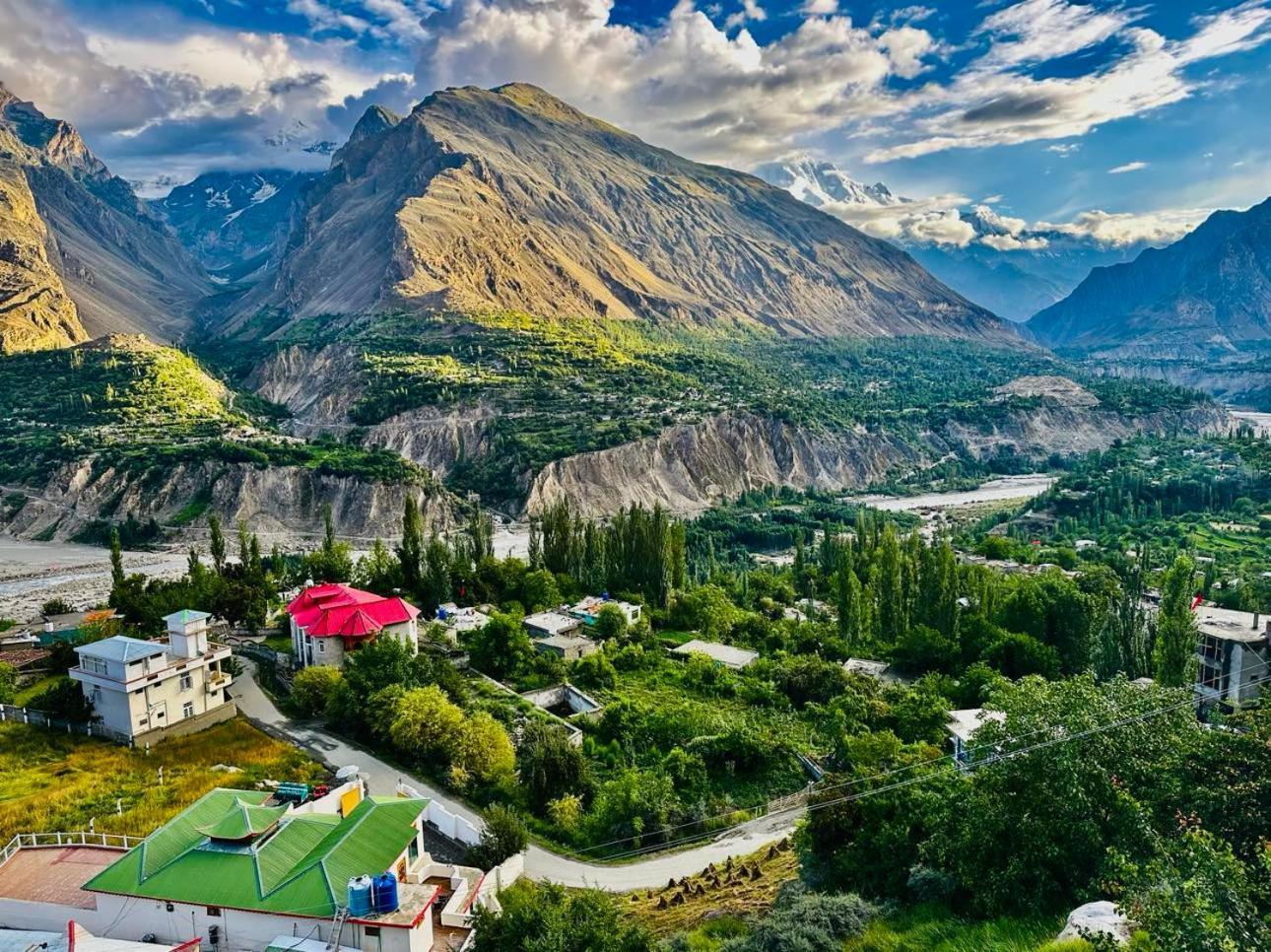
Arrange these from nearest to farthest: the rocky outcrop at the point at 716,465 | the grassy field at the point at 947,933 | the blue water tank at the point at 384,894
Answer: the grassy field at the point at 947,933 < the blue water tank at the point at 384,894 < the rocky outcrop at the point at 716,465

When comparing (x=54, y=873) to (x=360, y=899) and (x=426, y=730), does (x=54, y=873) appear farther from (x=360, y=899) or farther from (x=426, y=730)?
(x=426, y=730)

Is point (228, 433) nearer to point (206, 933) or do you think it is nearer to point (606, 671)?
point (606, 671)

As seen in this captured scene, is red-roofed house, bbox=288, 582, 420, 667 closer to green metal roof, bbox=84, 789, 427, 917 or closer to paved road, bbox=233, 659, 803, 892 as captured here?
paved road, bbox=233, 659, 803, 892

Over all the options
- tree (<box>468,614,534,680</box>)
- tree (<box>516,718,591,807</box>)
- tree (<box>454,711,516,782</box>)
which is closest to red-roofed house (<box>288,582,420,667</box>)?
tree (<box>468,614,534,680</box>)

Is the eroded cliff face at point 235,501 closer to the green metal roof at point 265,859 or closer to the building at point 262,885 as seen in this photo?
the building at point 262,885

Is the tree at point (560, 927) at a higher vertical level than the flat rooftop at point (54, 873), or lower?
higher

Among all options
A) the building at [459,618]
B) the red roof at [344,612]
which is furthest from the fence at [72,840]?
the building at [459,618]

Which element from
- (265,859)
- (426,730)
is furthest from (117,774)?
(265,859)
